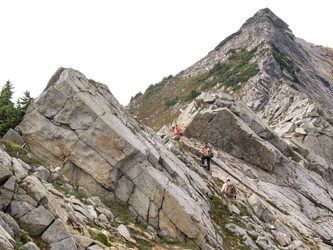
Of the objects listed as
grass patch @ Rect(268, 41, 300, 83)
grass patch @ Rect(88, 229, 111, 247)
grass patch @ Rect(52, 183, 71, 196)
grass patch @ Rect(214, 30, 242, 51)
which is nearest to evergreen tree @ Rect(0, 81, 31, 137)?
grass patch @ Rect(52, 183, 71, 196)

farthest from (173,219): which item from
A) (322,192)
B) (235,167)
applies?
(322,192)

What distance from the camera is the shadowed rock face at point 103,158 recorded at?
45.0 ft

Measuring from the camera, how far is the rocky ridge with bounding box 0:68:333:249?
25.8 ft

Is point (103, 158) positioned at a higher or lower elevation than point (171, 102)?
lower

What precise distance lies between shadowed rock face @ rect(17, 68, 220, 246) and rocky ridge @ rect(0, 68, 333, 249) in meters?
0.06

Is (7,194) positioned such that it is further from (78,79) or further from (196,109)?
(196,109)

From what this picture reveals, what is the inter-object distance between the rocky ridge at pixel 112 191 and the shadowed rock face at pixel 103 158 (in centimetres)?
6

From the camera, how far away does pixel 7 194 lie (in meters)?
7.42

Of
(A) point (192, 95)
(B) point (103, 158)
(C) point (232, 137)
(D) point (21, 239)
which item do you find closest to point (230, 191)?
(B) point (103, 158)

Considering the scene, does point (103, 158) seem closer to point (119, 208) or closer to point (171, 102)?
point (119, 208)

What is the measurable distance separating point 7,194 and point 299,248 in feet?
61.4

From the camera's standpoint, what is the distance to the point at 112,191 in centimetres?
1396

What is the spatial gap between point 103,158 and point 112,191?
6.64 feet

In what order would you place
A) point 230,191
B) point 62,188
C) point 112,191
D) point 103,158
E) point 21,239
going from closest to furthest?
point 21,239 < point 62,188 < point 112,191 < point 103,158 < point 230,191
